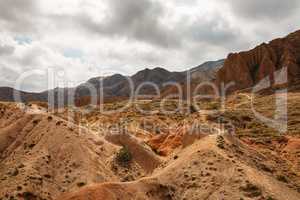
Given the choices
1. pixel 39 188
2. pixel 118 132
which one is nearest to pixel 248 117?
pixel 118 132

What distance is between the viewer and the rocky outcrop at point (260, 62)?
104312 millimetres

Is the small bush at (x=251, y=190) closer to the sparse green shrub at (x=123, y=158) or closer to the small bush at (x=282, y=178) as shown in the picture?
the small bush at (x=282, y=178)

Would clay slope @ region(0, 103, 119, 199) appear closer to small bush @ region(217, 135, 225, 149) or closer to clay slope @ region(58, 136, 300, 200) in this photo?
clay slope @ region(58, 136, 300, 200)

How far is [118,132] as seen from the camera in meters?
31.2

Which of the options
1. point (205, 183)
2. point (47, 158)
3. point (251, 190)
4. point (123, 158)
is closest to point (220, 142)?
point (205, 183)

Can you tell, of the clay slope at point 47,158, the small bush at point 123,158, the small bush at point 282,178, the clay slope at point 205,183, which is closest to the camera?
the clay slope at point 205,183

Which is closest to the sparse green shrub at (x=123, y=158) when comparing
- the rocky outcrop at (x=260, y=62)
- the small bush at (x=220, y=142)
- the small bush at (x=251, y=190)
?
the small bush at (x=220, y=142)

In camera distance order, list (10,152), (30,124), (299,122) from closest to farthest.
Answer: (10,152) → (30,124) → (299,122)

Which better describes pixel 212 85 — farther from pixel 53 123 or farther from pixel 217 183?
pixel 217 183

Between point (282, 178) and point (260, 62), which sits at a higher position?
point (260, 62)

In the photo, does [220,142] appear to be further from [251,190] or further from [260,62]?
[260,62]

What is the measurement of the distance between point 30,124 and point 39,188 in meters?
8.96

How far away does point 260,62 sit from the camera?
112 m

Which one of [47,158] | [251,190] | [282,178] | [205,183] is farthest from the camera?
[47,158]
